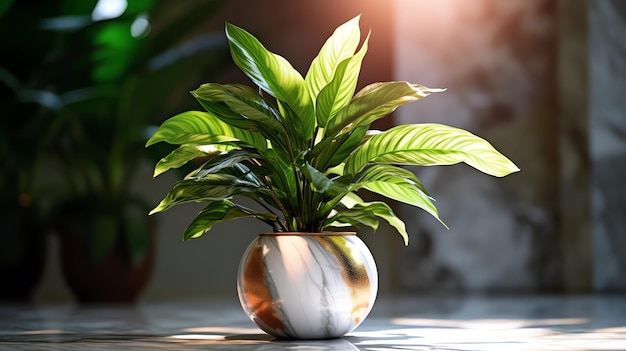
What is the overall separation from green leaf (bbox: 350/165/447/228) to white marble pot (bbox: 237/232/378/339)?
0.09 m

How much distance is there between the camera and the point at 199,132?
1.25 metres

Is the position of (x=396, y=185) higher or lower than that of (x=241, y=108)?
lower

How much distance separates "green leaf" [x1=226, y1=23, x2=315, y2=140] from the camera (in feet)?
4.03

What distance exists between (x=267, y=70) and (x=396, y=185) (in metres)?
0.25

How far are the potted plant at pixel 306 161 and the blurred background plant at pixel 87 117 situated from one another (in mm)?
1094

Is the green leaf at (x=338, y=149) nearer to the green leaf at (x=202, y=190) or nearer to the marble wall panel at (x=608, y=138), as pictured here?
the green leaf at (x=202, y=190)

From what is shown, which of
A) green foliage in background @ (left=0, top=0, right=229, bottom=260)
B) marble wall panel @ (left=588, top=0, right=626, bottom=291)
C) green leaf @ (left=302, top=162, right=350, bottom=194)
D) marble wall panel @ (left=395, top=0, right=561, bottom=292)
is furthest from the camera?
marble wall panel @ (left=395, top=0, right=561, bottom=292)

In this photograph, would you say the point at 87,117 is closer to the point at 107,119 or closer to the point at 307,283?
the point at 107,119

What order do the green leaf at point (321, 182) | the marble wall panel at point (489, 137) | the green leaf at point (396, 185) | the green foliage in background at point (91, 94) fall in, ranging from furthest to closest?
Answer: the marble wall panel at point (489, 137) → the green foliage in background at point (91, 94) → the green leaf at point (396, 185) → the green leaf at point (321, 182)

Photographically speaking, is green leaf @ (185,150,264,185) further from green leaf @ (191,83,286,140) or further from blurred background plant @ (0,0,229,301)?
blurred background plant @ (0,0,229,301)

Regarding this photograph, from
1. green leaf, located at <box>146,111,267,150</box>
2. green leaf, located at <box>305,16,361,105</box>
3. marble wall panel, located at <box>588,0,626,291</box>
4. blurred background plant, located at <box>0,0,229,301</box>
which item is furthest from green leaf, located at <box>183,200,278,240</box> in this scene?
marble wall panel, located at <box>588,0,626,291</box>

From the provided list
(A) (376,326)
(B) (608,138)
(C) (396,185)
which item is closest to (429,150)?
(C) (396,185)

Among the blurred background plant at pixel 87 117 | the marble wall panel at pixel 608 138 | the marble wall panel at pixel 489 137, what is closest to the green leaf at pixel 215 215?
the blurred background plant at pixel 87 117

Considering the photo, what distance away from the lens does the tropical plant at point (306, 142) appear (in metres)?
1.21
